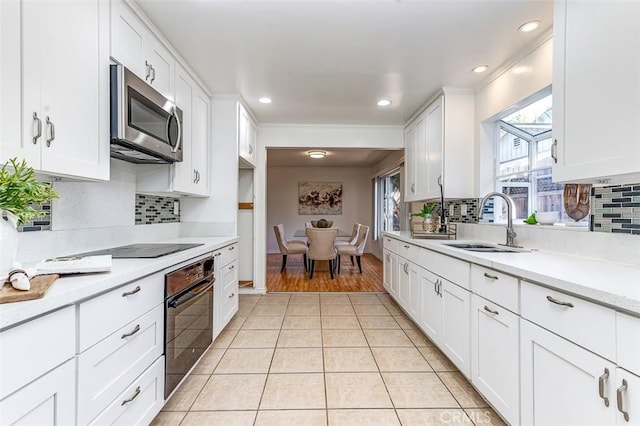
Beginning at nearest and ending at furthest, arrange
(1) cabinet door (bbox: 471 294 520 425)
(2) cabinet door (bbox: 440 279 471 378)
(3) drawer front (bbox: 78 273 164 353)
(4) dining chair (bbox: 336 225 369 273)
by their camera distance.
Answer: (3) drawer front (bbox: 78 273 164 353), (1) cabinet door (bbox: 471 294 520 425), (2) cabinet door (bbox: 440 279 471 378), (4) dining chair (bbox: 336 225 369 273)

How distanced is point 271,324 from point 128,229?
1.59 meters

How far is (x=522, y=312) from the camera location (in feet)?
4.44

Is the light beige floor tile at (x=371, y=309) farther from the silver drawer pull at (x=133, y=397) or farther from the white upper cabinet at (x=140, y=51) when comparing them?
the white upper cabinet at (x=140, y=51)

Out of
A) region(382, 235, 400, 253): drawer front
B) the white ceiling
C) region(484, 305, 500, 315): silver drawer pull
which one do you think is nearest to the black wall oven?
the white ceiling

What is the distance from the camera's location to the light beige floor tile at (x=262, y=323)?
9.67ft

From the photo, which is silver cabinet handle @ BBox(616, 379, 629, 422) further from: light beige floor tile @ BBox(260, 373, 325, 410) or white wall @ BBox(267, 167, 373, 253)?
white wall @ BBox(267, 167, 373, 253)

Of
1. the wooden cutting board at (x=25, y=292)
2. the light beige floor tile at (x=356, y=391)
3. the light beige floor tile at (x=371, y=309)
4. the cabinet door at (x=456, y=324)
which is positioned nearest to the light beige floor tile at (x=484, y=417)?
the cabinet door at (x=456, y=324)

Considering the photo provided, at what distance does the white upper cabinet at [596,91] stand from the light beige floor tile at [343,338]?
6.26 ft

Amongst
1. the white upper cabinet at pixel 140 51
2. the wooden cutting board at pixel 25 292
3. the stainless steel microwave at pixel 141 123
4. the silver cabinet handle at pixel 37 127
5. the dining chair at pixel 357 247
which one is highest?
the white upper cabinet at pixel 140 51

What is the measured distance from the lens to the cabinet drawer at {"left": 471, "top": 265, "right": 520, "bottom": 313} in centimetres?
142

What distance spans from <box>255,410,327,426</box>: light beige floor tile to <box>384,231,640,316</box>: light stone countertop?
4.12 ft

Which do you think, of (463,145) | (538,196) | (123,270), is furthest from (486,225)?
(123,270)

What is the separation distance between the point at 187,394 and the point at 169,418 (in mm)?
215

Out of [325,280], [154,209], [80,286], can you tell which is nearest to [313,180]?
[325,280]
